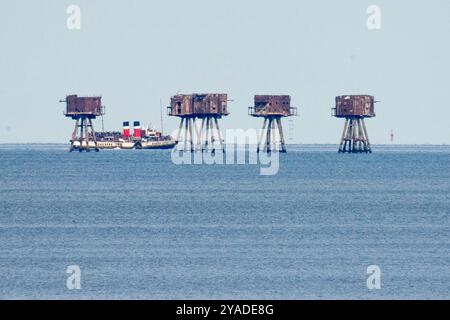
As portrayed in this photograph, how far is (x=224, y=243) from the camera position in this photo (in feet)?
214

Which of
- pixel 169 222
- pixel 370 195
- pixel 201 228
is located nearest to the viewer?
pixel 201 228

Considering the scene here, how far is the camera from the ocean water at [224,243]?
160 ft

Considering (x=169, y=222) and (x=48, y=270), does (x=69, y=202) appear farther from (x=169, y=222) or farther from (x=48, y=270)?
(x=48, y=270)

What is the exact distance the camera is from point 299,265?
5566 cm

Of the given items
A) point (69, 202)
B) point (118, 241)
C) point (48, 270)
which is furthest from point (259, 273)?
point (69, 202)

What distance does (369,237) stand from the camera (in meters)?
69.8

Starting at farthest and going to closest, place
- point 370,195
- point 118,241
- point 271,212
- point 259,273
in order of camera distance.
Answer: point 370,195 → point 271,212 → point 118,241 → point 259,273

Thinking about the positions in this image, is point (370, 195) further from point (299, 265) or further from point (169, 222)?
point (299, 265)

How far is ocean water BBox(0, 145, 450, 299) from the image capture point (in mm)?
48906

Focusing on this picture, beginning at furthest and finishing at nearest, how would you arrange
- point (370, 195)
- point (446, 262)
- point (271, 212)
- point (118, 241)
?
1. point (370, 195)
2. point (271, 212)
3. point (118, 241)
4. point (446, 262)

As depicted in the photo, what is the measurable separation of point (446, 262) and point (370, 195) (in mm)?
58617
